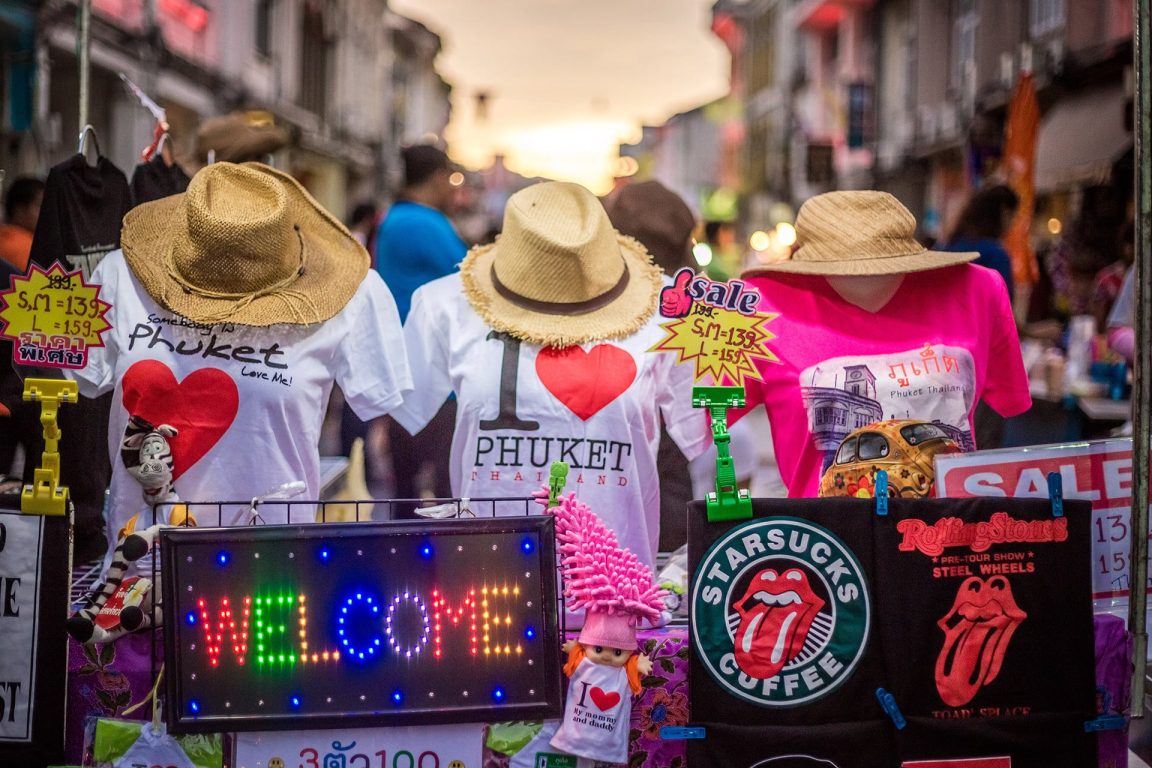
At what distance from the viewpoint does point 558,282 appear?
2928 millimetres

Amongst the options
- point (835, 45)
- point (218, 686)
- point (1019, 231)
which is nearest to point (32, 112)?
point (1019, 231)

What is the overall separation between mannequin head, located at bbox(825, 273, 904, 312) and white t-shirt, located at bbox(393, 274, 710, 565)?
41 centimetres

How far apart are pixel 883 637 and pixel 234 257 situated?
5.36ft

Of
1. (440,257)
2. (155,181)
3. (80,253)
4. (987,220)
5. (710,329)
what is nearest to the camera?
(710,329)

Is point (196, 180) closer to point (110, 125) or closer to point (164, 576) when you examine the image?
point (164, 576)

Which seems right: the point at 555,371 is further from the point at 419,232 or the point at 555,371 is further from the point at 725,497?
the point at 419,232

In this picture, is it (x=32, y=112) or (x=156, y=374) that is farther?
(x=32, y=112)

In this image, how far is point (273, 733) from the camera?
225 cm

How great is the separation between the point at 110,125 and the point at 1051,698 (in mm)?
12518

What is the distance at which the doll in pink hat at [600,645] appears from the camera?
2.25 metres

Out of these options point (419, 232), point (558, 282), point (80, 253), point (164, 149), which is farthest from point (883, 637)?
point (419, 232)

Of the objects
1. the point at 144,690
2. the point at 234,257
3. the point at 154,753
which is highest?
the point at 234,257

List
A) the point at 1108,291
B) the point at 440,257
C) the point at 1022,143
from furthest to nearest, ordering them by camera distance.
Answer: the point at 1022,143 < the point at 1108,291 < the point at 440,257

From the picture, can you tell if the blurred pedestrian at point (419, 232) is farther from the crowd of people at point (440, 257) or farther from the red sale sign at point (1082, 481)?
the red sale sign at point (1082, 481)
